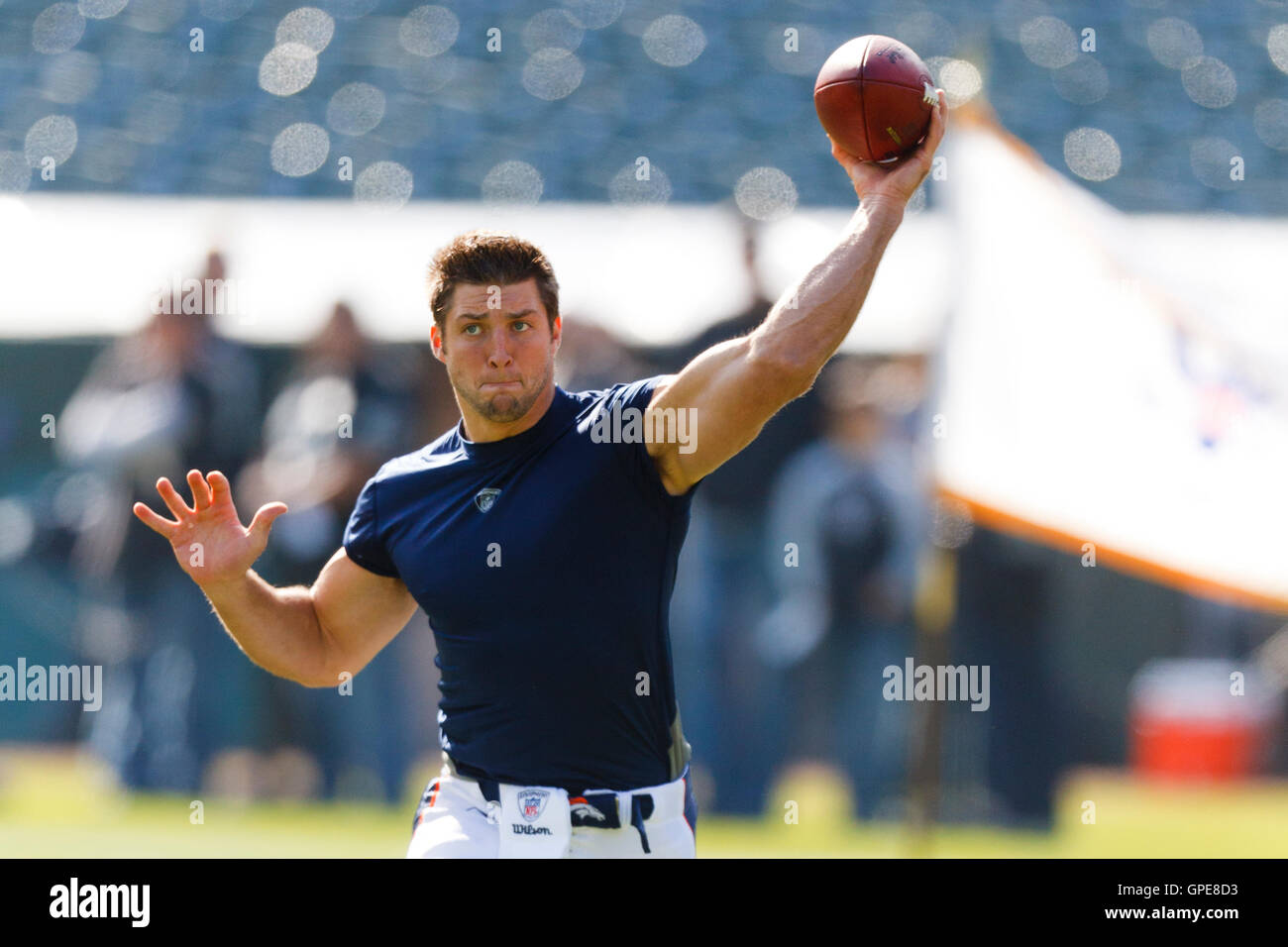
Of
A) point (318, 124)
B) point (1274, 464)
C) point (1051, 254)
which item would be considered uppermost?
point (318, 124)

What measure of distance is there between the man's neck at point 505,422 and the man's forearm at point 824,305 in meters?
0.65

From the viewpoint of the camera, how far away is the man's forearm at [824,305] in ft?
12.5

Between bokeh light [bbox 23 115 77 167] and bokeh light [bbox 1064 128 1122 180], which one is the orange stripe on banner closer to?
bokeh light [bbox 1064 128 1122 180]

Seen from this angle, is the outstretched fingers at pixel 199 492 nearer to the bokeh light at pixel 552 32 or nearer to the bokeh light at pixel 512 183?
the bokeh light at pixel 512 183

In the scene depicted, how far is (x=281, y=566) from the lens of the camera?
8898mm

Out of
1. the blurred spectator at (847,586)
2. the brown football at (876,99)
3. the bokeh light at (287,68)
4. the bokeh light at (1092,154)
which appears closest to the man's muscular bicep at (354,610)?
the brown football at (876,99)

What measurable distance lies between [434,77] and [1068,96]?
5172mm

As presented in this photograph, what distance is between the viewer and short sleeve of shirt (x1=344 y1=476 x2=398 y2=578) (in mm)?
4488

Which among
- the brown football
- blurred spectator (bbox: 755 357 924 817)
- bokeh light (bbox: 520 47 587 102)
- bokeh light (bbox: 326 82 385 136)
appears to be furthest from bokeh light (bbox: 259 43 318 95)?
the brown football

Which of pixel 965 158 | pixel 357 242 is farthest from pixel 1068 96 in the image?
pixel 965 158

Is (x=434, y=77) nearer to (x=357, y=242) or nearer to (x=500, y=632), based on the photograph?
(x=357, y=242)

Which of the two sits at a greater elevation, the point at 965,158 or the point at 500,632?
the point at 965,158

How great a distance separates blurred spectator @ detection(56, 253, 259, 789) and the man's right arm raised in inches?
170

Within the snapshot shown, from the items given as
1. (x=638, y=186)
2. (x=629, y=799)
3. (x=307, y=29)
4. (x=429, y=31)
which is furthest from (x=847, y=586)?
(x=307, y=29)
